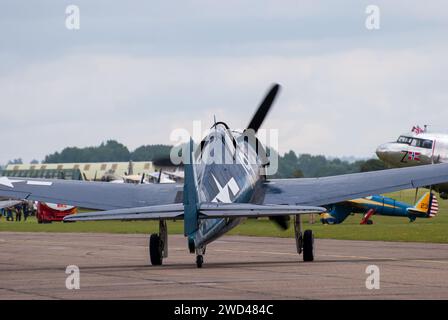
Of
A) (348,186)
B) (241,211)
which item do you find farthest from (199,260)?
(348,186)

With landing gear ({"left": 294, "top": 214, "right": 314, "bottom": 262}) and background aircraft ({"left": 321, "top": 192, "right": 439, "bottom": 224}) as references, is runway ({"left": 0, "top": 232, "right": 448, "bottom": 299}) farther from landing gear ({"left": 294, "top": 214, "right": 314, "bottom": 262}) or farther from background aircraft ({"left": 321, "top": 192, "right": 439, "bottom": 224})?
background aircraft ({"left": 321, "top": 192, "right": 439, "bottom": 224})

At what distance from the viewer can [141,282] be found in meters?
20.2

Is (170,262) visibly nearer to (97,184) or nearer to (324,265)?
(97,184)

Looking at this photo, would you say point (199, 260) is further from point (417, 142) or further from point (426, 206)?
point (426, 206)

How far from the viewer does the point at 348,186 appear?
2750 centimetres

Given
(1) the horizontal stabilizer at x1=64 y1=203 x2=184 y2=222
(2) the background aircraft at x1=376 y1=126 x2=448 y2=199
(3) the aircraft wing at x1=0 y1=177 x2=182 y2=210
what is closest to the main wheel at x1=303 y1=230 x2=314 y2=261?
(3) the aircraft wing at x1=0 y1=177 x2=182 y2=210

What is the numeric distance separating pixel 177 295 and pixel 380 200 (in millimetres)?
45136

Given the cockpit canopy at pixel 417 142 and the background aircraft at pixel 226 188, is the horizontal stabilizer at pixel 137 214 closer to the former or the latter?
the background aircraft at pixel 226 188

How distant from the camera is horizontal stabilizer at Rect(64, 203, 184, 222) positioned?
21.2 meters

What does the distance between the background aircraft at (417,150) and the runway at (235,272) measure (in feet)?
69.7

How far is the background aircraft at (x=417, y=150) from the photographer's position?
57875 millimetres

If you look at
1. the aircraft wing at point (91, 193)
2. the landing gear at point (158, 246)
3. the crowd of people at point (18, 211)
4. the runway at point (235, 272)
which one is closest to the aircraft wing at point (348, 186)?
the runway at point (235, 272)

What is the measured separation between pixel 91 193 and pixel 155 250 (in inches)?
95.2
